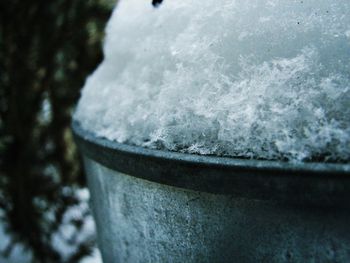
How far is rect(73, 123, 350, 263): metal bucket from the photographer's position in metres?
0.66

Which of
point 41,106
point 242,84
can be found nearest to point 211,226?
point 242,84

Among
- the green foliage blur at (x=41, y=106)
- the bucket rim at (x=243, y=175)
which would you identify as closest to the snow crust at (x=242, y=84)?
the bucket rim at (x=243, y=175)

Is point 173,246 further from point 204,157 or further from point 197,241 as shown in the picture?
point 204,157

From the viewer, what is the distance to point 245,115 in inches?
30.7

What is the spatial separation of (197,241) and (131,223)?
0.71 ft

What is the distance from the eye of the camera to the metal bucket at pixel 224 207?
661mm

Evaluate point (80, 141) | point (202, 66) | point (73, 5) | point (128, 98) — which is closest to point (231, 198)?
point (202, 66)

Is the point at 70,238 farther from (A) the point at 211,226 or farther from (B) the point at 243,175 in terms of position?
(B) the point at 243,175

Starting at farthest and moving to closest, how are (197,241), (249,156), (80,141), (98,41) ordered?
1. (98,41)
2. (80,141)
3. (197,241)
4. (249,156)

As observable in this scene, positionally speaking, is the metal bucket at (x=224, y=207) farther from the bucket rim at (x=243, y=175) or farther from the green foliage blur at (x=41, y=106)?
the green foliage blur at (x=41, y=106)

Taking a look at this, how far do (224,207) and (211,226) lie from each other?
0.06 m

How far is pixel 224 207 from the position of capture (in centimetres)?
76

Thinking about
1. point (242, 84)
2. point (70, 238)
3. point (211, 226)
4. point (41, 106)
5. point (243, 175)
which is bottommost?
point (70, 238)

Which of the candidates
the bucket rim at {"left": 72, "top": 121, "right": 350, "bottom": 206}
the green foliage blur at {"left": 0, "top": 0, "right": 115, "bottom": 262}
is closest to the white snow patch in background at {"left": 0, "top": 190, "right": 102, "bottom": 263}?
the green foliage blur at {"left": 0, "top": 0, "right": 115, "bottom": 262}
